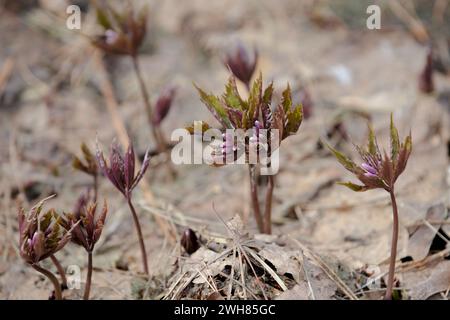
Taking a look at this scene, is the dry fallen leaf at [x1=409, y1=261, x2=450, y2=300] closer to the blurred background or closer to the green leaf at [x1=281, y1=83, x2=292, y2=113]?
the blurred background

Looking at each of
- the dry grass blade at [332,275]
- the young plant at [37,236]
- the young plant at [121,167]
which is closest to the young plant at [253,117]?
the young plant at [121,167]

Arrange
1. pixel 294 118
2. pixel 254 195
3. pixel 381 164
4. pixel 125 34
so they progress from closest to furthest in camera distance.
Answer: pixel 381 164 < pixel 294 118 < pixel 254 195 < pixel 125 34

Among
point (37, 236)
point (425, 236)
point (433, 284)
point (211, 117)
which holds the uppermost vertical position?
point (211, 117)

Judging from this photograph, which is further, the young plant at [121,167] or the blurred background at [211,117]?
the blurred background at [211,117]

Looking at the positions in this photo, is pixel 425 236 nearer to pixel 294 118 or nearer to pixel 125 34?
pixel 294 118

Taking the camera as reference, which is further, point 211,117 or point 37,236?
point 211,117

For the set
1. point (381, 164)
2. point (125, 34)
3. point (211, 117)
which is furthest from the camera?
point (211, 117)

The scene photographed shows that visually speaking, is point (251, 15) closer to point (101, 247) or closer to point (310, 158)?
point (310, 158)

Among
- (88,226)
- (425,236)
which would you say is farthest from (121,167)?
(425,236)

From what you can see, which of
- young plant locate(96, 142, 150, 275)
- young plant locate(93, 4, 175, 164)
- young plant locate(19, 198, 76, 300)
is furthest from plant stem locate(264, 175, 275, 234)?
young plant locate(93, 4, 175, 164)

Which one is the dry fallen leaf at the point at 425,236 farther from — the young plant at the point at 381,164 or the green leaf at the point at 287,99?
the green leaf at the point at 287,99
